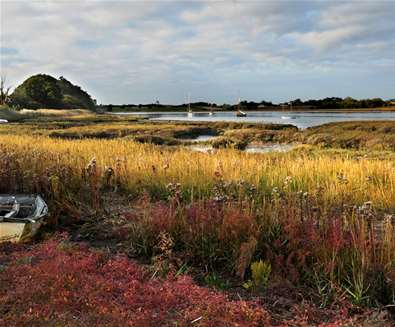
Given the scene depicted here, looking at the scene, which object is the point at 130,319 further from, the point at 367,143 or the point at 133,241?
the point at 367,143

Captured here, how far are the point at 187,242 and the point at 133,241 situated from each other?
33.8 inches

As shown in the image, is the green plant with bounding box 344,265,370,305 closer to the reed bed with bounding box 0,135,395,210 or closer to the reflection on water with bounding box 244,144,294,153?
the reed bed with bounding box 0,135,395,210

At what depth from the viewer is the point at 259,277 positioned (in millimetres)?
4848

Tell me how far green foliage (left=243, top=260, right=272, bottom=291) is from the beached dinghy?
335 centimetres

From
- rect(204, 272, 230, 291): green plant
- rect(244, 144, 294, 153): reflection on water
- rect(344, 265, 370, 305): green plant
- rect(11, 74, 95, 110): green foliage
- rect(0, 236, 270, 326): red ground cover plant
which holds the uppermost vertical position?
rect(11, 74, 95, 110): green foliage

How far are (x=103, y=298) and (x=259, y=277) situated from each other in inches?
66.6

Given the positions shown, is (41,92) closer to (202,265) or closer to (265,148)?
(265,148)

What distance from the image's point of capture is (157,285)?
4684 millimetres

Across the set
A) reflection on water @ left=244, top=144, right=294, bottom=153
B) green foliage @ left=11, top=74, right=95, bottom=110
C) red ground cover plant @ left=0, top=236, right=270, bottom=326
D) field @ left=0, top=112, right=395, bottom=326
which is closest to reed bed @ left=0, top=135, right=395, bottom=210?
field @ left=0, top=112, right=395, bottom=326

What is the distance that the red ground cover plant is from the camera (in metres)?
3.84

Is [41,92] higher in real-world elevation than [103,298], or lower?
higher

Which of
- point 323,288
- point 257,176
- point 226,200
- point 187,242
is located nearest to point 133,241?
point 187,242

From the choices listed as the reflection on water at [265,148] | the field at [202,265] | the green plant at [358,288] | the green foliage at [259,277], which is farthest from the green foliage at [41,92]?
the green plant at [358,288]

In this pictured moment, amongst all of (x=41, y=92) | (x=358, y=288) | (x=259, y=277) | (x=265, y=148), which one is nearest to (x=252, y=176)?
(x=259, y=277)
